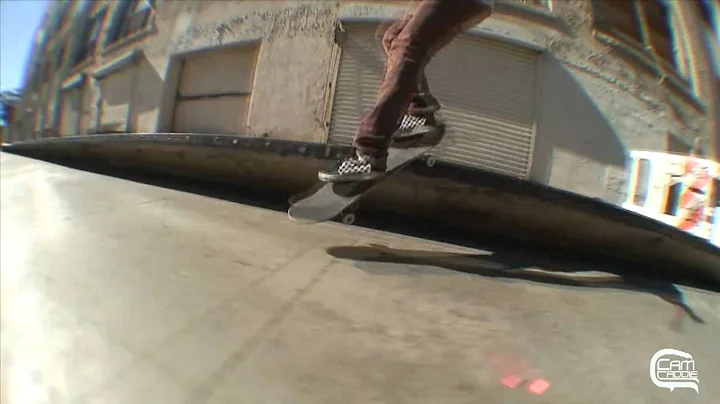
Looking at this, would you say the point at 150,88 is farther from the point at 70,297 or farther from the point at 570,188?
the point at 570,188

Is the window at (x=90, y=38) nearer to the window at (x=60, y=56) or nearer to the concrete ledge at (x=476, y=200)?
the window at (x=60, y=56)

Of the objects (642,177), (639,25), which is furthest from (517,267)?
(639,25)

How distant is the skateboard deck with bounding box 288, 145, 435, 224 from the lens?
2.98 ft

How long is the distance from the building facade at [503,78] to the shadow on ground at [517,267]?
27cm

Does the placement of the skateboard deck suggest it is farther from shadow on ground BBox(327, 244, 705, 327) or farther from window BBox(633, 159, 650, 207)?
window BBox(633, 159, 650, 207)

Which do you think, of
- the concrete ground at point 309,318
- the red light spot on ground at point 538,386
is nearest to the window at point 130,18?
the concrete ground at point 309,318

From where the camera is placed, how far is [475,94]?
892 millimetres

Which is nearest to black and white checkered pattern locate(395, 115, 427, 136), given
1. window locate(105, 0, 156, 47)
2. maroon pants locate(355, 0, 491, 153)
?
maroon pants locate(355, 0, 491, 153)

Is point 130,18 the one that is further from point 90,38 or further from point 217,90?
point 217,90

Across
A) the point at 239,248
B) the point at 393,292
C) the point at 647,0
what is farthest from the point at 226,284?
the point at 647,0

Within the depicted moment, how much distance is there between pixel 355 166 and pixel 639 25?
59 centimetres

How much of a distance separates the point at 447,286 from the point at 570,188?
31cm

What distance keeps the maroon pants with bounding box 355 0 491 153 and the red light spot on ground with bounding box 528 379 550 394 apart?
1.58 feet

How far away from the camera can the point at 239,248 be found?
1046mm
